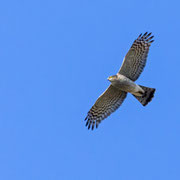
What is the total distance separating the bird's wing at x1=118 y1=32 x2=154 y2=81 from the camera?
1889 cm

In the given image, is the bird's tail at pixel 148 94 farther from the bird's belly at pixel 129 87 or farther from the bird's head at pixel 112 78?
the bird's head at pixel 112 78

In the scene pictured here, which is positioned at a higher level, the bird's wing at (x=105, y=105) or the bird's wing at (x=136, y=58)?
the bird's wing at (x=136, y=58)

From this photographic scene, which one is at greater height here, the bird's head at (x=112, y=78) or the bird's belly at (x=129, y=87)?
the bird's head at (x=112, y=78)

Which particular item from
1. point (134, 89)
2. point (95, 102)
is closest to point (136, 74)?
point (134, 89)

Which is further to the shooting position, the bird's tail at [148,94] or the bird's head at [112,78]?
the bird's tail at [148,94]

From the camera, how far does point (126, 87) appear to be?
18906 mm

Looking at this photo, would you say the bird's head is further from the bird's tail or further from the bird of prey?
the bird's tail

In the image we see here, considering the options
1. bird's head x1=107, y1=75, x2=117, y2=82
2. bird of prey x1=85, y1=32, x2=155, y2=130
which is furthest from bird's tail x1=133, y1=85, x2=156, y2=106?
bird's head x1=107, y1=75, x2=117, y2=82

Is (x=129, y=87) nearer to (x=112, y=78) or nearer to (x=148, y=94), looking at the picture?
(x=112, y=78)

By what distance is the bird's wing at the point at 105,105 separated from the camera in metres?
19.5

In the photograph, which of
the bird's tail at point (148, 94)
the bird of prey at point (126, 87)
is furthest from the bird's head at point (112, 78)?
the bird's tail at point (148, 94)

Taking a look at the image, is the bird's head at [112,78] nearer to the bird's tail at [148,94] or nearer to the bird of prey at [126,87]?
the bird of prey at [126,87]

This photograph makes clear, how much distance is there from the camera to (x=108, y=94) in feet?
63.8

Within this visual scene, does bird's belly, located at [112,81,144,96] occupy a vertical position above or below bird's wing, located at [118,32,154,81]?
below
